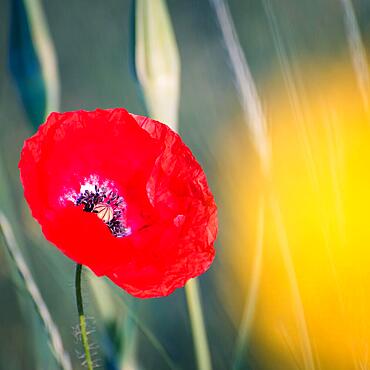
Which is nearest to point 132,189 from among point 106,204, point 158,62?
point 106,204

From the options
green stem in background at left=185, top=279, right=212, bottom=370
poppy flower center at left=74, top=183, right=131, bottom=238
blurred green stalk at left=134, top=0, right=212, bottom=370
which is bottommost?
green stem in background at left=185, top=279, right=212, bottom=370

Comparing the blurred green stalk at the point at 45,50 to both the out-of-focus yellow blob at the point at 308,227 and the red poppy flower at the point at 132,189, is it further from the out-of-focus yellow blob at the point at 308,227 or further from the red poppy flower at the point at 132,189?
the out-of-focus yellow blob at the point at 308,227

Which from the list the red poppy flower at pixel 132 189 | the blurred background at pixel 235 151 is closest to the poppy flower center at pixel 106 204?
the red poppy flower at pixel 132 189

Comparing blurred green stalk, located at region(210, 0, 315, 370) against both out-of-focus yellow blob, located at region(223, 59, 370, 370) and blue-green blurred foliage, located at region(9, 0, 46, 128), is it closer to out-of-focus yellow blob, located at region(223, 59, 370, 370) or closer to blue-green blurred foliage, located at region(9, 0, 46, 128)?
out-of-focus yellow blob, located at region(223, 59, 370, 370)

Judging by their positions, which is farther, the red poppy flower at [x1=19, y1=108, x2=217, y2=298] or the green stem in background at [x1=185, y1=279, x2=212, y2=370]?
the green stem in background at [x1=185, y1=279, x2=212, y2=370]

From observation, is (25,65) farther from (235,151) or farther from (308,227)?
(308,227)

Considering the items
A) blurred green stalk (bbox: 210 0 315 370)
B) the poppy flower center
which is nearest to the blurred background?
blurred green stalk (bbox: 210 0 315 370)
